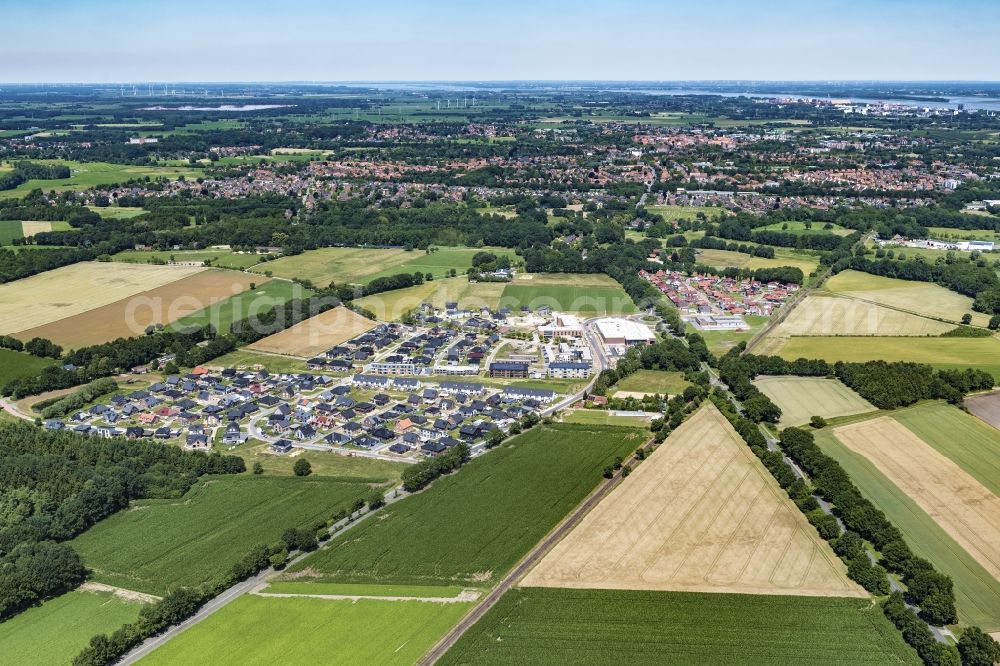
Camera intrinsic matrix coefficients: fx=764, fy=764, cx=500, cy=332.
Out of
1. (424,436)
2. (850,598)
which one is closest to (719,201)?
(424,436)

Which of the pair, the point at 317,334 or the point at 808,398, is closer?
the point at 808,398

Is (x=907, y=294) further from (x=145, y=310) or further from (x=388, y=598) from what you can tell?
(x=145, y=310)

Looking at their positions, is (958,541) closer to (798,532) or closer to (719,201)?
(798,532)

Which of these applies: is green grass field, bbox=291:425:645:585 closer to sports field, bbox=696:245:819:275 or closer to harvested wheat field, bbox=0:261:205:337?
harvested wheat field, bbox=0:261:205:337

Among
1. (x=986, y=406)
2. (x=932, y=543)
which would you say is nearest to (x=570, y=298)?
(x=986, y=406)

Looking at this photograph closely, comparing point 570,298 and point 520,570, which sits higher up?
point 570,298

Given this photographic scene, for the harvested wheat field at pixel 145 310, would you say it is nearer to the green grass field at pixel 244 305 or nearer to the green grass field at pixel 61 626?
the green grass field at pixel 244 305

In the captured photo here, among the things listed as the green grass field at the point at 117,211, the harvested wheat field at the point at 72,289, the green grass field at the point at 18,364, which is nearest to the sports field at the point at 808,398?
the green grass field at the point at 18,364

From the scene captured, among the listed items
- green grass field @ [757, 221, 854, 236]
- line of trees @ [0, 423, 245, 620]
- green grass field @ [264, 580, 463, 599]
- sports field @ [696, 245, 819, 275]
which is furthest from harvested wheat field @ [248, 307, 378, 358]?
green grass field @ [757, 221, 854, 236]
